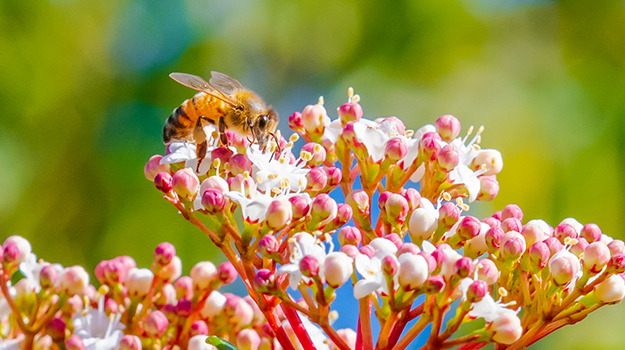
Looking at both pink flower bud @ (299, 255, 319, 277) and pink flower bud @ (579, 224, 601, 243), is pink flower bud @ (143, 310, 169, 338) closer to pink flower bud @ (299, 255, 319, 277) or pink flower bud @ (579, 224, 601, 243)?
pink flower bud @ (299, 255, 319, 277)

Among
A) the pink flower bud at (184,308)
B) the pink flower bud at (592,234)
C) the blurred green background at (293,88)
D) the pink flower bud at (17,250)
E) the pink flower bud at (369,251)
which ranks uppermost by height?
the blurred green background at (293,88)

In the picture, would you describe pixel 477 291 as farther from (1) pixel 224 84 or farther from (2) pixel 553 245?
(1) pixel 224 84

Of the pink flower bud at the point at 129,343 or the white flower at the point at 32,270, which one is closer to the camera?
the pink flower bud at the point at 129,343

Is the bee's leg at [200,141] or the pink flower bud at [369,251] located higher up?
the bee's leg at [200,141]

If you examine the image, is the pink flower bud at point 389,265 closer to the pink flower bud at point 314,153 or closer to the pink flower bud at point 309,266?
the pink flower bud at point 309,266

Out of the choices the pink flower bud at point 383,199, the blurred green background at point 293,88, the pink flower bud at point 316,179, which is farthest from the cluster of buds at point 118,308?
the blurred green background at point 293,88

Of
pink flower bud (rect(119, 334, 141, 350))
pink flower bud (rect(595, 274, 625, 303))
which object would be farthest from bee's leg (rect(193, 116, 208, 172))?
pink flower bud (rect(595, 274, 625, 303))
